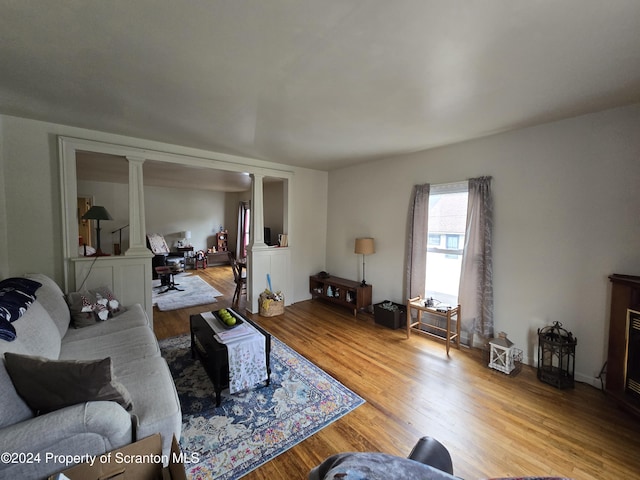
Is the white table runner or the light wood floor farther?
the white table runner

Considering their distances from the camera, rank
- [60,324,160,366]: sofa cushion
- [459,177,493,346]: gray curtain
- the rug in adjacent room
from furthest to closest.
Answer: the rug in adjacent room → [459,177,493,346]: gray curtain → [60,324,160,366]: sofa cushion

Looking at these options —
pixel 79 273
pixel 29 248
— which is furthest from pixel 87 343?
pixel 29 248

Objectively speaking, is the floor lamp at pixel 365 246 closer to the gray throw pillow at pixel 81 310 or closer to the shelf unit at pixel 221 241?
the gray throw pillow at pixel 81 310

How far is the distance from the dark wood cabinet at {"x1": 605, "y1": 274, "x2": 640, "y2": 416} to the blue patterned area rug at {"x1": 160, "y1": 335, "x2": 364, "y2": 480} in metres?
2.13

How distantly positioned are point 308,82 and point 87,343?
2743 millimetres

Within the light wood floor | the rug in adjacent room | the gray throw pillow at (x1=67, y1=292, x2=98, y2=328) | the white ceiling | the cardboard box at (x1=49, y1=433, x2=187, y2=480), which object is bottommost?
the light wood floor

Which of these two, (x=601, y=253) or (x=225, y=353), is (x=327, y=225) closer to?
(x=225, y=353)

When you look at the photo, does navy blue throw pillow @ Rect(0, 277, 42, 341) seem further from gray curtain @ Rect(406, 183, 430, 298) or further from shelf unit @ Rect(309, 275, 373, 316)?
gray curtain @ Rect(406, 183, 430, 298)

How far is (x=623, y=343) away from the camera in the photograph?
2.15m

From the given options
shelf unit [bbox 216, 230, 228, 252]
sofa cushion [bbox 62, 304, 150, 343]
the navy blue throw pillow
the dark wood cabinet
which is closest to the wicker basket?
sofa cushion [bbox 62, 304, 150, 343]

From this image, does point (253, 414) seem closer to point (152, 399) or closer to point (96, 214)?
point (152, 399)

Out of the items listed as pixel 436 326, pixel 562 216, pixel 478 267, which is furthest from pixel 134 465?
pixel 562 216

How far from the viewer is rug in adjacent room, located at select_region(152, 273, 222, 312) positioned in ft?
15.2

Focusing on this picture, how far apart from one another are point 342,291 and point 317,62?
11.5 ft
